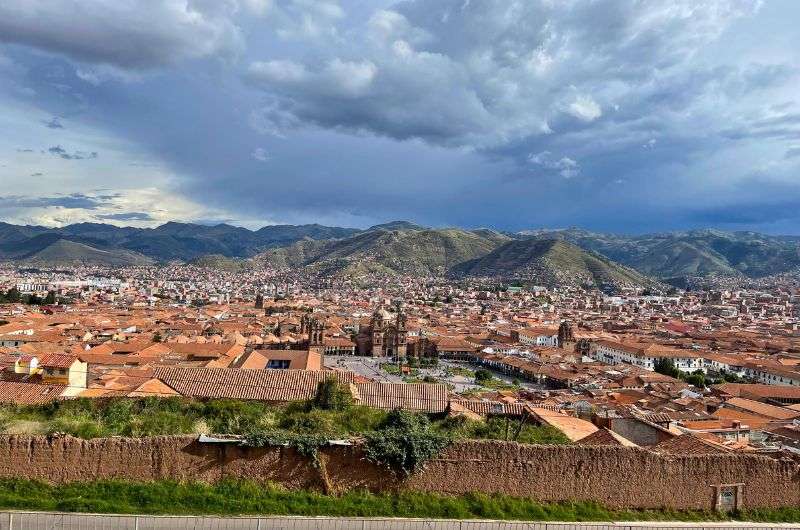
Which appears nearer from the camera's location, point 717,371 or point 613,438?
point 613,438

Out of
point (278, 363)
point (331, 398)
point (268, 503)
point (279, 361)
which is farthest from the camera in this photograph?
point (279, 361)

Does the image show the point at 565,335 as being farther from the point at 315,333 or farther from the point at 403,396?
the point at 403,396

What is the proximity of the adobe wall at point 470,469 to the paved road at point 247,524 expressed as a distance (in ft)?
2.51

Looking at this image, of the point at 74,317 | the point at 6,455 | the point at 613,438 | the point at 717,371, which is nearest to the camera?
Result: the point at 6,455

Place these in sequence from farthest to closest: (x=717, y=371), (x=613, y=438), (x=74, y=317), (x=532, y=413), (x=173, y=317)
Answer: (x=173, y=317)
(x=74, y=317)
(x=717, y=371)
(x=532, y=413)
(x=613, y=438)

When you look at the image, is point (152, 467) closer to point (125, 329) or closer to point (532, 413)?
point (532, 413)

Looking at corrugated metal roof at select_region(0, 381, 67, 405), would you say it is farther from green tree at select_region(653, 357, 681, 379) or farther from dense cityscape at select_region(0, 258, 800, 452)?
green tree at select_region(653, 357, 681, 379)

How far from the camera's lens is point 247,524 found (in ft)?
33.5

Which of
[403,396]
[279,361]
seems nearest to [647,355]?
[279,361]

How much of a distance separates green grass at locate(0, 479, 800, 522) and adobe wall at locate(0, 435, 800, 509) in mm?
171

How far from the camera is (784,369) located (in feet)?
180

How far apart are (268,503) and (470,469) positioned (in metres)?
3.68

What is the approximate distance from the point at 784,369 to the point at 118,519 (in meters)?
59.5

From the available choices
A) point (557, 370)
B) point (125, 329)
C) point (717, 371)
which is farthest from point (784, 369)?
point (125, 329)
